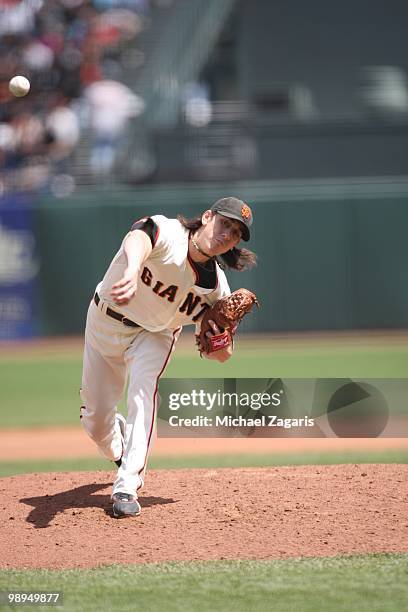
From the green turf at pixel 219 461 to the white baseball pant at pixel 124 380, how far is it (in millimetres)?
1786

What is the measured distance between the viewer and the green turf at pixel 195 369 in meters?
9.66

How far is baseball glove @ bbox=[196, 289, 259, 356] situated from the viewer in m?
4.65

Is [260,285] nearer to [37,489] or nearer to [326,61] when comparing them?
[326,61]

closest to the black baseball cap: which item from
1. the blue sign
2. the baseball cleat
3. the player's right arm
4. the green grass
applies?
the player's right arm

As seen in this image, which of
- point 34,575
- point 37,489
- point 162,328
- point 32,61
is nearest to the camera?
point 34,575

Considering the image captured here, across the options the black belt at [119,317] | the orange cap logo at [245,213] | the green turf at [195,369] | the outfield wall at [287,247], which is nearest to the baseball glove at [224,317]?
the black belt at [119,317]

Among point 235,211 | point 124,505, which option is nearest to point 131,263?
point 235,211

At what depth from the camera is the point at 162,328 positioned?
4734 mm

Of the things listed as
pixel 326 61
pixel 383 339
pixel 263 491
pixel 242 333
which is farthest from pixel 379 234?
pixel 263 491

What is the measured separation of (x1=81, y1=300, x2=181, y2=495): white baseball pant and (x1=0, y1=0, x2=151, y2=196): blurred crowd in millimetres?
10032

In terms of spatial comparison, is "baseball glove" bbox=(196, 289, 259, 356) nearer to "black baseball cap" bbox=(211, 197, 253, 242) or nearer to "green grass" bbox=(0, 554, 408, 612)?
"black baseball cap" bbox=(211, 197, 253, 242)

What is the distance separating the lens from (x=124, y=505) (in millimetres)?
4480

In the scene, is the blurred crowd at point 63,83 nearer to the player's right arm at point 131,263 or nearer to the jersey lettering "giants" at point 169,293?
the jersey lettering "giants" at point 169,293

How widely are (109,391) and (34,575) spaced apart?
4.08ft
